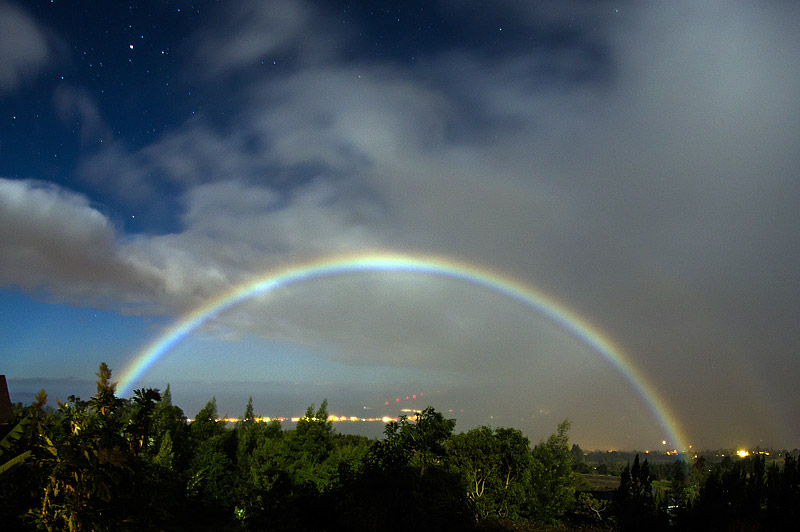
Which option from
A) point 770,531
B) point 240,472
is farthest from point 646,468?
point 240,472

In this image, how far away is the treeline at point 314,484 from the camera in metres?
6.38

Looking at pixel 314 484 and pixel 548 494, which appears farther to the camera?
pixel 548 494

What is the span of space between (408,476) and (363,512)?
4.85 feet

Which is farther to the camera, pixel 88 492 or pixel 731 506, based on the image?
pixel 731 506

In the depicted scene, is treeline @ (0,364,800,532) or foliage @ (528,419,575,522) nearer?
treeline @ (0,364,800,532)

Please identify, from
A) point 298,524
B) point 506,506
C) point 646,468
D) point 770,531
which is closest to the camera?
point 298,524

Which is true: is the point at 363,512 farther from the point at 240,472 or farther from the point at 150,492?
the point at 240,472

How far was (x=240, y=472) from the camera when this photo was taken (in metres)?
39.7

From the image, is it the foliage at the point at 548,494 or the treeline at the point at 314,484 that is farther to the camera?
the foliage at the point at 548,494

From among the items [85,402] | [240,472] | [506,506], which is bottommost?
[240,472]

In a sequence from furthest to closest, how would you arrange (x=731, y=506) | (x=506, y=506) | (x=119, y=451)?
(x=731, y=506)
(x=506, y=506)
(x=119, y=451)

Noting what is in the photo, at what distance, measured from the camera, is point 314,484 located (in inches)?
794

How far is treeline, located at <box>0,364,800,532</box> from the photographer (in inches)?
251

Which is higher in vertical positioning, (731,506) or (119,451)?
(119,451)
